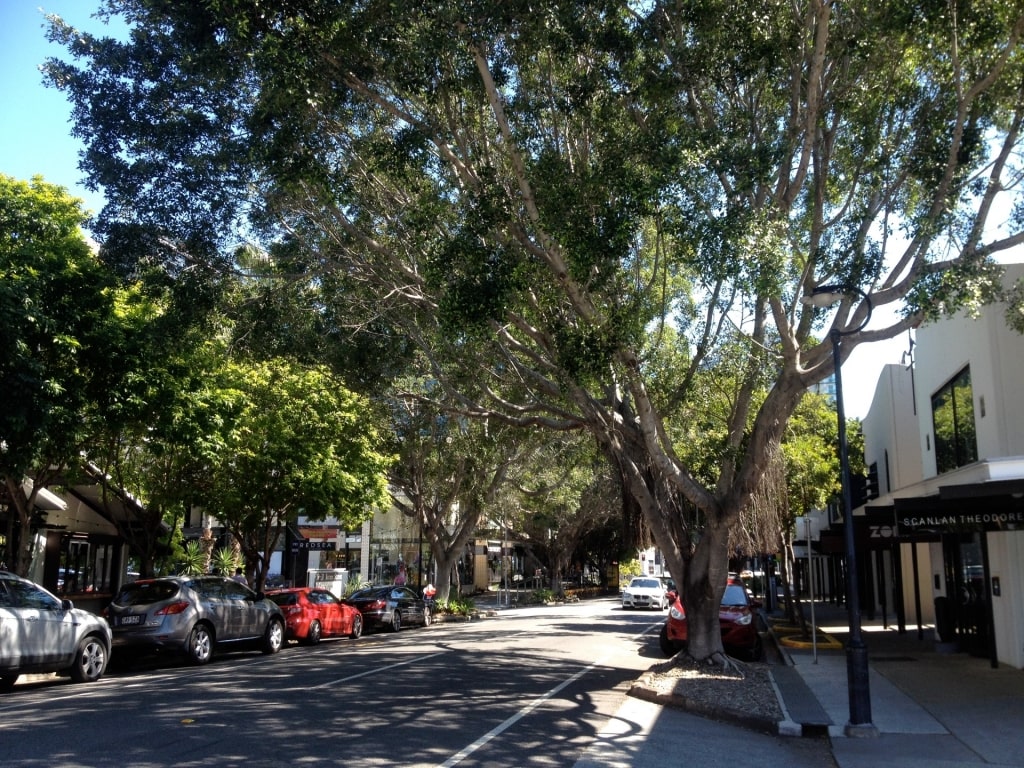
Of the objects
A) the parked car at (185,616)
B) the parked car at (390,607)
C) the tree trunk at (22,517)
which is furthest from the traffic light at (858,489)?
the tree trunk at (22,517)

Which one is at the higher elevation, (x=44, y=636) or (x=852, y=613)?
(x=852, y=613)

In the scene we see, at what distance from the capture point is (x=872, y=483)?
27703 mm

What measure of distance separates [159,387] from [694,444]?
14525 millimetres

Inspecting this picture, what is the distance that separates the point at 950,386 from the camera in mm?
17984

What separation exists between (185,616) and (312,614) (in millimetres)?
5834

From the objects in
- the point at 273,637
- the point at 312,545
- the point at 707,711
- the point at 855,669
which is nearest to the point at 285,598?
the point at 273,637

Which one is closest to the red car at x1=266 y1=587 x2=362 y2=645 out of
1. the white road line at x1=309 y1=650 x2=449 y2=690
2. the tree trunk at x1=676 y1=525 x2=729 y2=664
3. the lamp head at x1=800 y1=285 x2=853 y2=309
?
the white road line at x1=309 y1=650 x2=449 y2=690

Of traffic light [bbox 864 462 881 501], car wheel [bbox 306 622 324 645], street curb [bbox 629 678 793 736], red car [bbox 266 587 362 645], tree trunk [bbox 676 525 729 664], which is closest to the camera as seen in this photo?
street curb [bbox 629 678 793 736]

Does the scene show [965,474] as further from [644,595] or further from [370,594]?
[644,595]

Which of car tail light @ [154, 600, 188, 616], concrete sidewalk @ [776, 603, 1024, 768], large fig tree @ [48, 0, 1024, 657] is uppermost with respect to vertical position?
large fig tree @ [48, 0, 1024, 657]

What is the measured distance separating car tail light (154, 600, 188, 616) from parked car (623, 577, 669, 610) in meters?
24.4

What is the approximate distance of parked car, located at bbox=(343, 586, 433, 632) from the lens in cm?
2602

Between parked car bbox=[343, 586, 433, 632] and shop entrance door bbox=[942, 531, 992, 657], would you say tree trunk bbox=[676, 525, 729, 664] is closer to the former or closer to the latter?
shop entrance door bbox=[942, 531, 992, 657]

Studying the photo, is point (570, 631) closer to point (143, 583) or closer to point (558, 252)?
point (143, 583)
